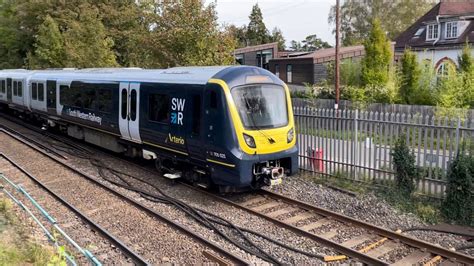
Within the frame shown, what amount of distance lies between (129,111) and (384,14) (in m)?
55.5

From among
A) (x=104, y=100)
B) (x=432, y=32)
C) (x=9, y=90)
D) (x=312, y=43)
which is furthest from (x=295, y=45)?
(x=104, y=100)

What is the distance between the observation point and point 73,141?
19078 mm

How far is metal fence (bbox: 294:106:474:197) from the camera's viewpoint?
993cm

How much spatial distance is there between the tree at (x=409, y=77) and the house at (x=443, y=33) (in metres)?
10.2

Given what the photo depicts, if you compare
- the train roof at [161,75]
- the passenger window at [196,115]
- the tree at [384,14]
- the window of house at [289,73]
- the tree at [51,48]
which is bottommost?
the passenger window at [196,115]

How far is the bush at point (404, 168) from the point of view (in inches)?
404

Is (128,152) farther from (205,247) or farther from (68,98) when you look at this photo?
(205,247)

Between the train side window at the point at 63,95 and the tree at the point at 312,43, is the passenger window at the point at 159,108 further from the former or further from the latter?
the tree at the point at 312,43

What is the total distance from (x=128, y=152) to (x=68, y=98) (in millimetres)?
4745

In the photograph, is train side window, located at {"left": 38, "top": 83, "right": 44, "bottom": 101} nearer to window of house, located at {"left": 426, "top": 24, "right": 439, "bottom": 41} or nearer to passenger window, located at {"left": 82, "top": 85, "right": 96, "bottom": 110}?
passenger window, located at {"left": 82, "top": 85, "right": 96, "bottom": 110}

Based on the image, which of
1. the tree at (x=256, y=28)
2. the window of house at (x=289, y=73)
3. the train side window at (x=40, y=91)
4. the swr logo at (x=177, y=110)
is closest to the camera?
the swr logo at (x=177, y=110)

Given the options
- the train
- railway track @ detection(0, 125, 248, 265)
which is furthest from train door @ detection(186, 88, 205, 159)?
railway track @ detection(0, 125, 248, 265)

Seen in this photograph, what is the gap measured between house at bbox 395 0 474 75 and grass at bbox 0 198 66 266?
3540cm

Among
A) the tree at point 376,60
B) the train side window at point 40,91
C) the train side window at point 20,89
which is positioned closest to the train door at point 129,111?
the train side window at point 40,91
